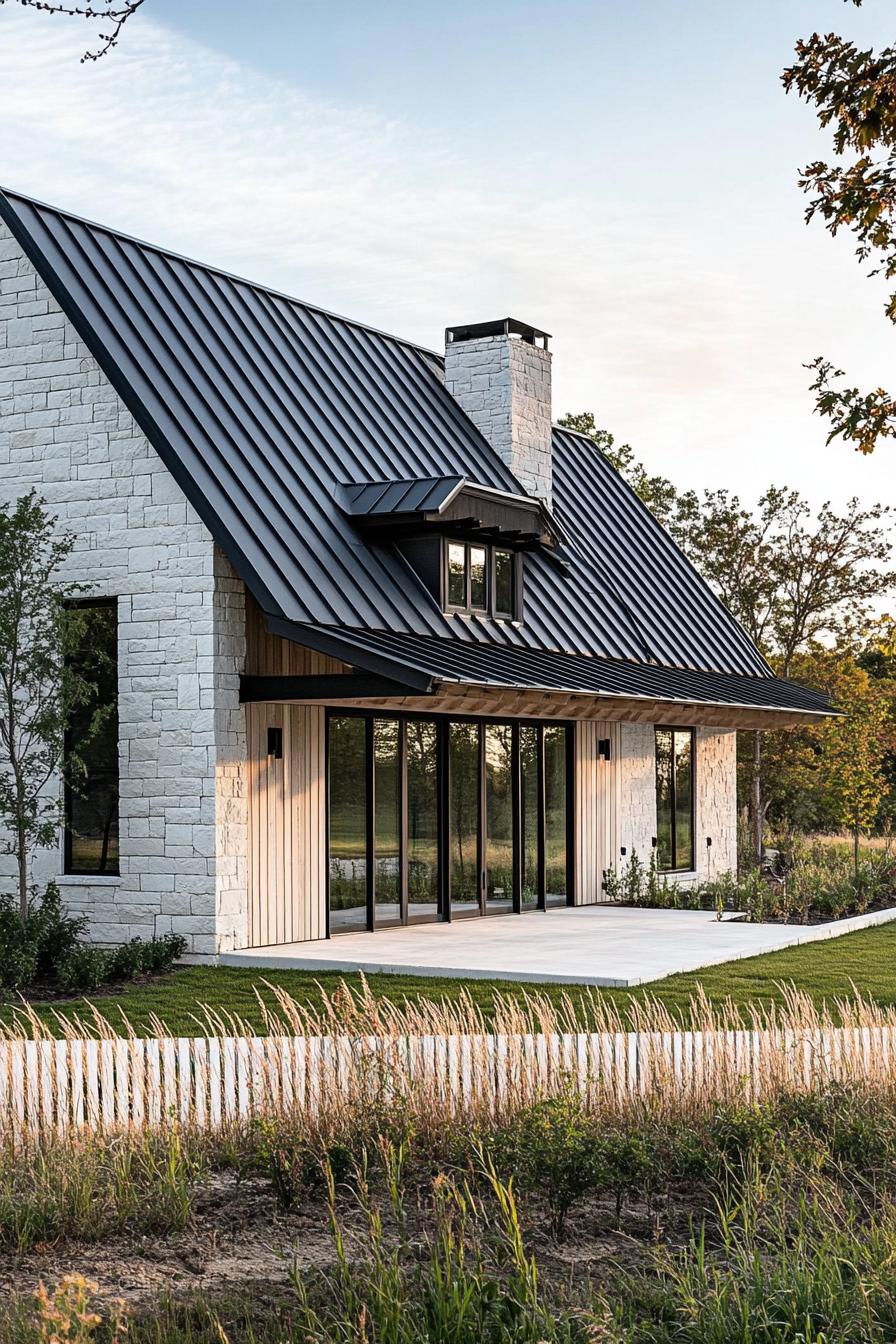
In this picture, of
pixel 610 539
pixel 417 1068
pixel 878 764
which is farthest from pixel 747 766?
pixel 417 1068

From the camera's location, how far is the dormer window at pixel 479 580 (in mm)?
19228

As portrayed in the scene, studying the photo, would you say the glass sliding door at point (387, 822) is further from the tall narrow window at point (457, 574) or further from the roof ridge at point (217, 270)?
the roof ridge at point (217, 270)

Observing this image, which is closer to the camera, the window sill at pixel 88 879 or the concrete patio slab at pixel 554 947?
the concrete patio slab at pixel 554 947

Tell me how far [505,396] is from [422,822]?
7.44 m

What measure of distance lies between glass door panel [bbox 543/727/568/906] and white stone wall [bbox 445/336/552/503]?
394cm

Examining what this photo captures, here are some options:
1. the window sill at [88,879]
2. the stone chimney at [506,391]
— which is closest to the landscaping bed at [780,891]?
the stone chimney at [506,391]

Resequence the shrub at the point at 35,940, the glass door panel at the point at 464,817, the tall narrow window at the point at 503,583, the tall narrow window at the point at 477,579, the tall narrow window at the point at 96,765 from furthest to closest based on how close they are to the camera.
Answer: the tall narrow window at the point at 503,583
the tall narrow window at the point at 477,579
the glass door panel at the point at 464,817
the tall narrow window at the point at 96,765
the shrub at the point at 35,940

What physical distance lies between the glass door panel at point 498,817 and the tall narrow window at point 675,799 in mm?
4487

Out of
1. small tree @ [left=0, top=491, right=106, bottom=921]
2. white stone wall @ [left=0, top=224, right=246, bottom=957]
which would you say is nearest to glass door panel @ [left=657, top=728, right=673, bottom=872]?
white stone wall @ [left=0, top=224, right=246, bottom=957]

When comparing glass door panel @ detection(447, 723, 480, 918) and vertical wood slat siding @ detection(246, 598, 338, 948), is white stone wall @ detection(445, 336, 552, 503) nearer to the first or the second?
glass door panel @ detection(447, 723, 480, 918)

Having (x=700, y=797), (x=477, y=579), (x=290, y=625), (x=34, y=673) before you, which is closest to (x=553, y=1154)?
(x=290, y=625)

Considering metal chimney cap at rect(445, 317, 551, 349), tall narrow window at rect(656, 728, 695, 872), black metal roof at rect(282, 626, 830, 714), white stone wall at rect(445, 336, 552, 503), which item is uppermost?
metal chimney cap at rect(445, 317, 551, 349)

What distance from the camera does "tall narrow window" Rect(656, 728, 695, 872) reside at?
24766mm

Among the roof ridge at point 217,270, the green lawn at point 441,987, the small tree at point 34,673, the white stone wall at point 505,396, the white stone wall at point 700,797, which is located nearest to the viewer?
the green lawn at point 441,987
